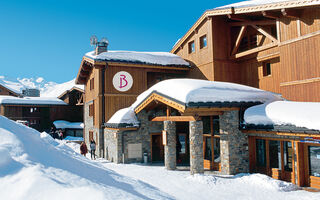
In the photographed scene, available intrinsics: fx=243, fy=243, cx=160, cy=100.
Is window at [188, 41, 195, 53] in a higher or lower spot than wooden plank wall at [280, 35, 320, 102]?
higher

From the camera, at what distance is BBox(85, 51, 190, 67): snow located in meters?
18.6

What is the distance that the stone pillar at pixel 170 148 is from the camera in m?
13.5

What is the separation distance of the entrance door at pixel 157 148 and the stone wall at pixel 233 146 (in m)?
5.89

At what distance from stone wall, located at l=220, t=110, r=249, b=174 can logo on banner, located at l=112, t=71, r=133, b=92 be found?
9.21m

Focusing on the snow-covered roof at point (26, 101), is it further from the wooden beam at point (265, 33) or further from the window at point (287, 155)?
the window at point (287, 155)

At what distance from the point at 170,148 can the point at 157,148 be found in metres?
3.60

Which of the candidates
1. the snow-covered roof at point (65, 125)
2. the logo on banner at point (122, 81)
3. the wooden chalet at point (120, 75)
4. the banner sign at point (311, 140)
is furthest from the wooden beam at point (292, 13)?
the snow-covered roof at point (65, 125)

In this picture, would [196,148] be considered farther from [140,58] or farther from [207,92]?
[140,58]

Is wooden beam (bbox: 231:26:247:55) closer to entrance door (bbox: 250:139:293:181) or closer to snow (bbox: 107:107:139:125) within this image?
entrance door (bbox: 250:139:293:181)

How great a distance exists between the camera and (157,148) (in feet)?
56.1

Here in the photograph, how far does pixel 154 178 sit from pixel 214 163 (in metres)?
→ 3.74

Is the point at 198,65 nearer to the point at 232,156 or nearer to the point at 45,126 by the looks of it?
the point at 232,156

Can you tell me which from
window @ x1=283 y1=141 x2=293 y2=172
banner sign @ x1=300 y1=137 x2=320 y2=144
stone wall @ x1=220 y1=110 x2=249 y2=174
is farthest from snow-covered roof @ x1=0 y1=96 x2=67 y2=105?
banner sign @ x1=300 y1=137 x2=320 y2=144

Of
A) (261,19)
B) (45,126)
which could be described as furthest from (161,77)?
(45,126)
